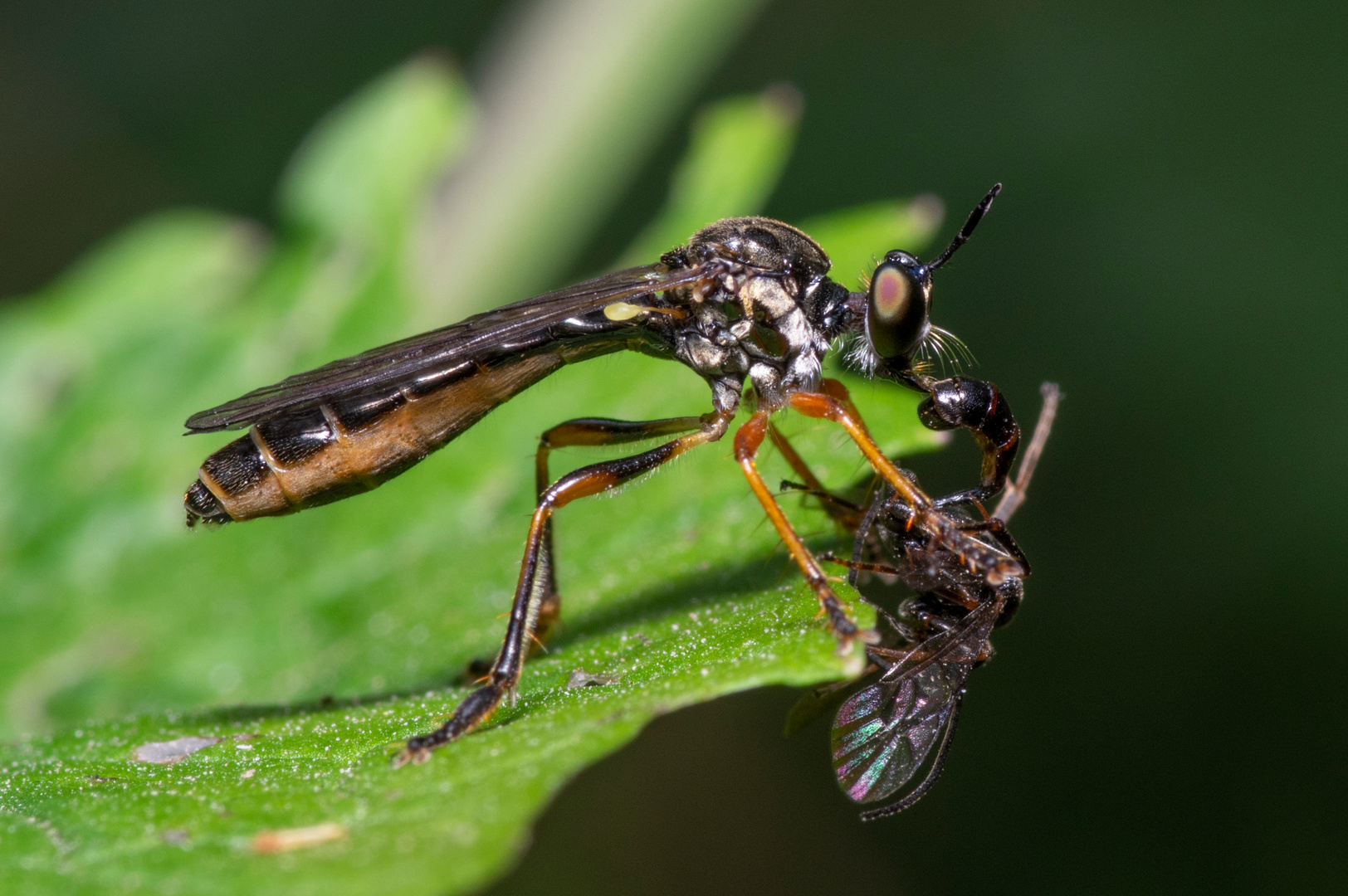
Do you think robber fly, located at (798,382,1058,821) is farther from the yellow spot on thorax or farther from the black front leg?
the yellow spot on thorax

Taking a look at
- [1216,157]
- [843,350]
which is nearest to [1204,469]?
[1216,157]

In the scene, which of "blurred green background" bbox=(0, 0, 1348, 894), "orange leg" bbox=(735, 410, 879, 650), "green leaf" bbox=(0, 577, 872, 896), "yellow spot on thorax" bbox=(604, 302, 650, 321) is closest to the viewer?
"green leaf" bbox=(0, 577, 872, 896)

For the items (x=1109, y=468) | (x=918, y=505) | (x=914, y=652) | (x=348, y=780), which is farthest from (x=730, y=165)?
(x=348, y=780)

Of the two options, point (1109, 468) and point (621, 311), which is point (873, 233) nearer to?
point (621, 311)

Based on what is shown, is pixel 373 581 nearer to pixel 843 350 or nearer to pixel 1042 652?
pixel 843 350

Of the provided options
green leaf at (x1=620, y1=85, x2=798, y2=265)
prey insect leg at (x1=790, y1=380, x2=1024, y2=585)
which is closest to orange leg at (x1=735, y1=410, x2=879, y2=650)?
prey insect leg at (x1=790, y1=380, x2=1024, y2=585)

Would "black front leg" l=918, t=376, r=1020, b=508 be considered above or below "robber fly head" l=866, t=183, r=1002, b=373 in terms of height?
below
